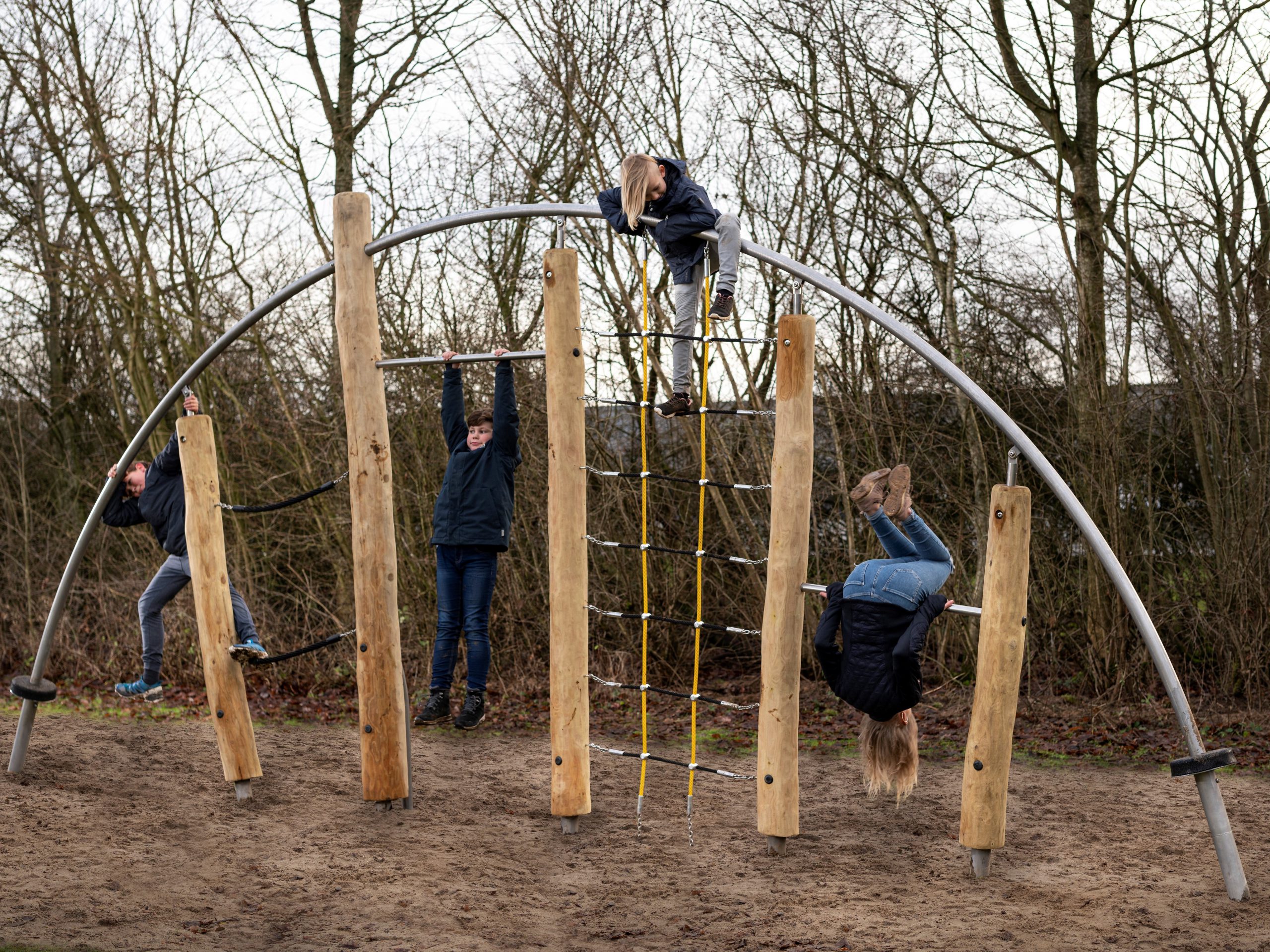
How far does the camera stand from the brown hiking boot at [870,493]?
478 cm

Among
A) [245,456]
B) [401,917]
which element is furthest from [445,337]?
[401,917]

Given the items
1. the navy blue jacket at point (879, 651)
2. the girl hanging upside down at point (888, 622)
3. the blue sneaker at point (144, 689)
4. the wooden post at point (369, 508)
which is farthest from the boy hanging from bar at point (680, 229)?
the blue sneaker at point (144, 689)

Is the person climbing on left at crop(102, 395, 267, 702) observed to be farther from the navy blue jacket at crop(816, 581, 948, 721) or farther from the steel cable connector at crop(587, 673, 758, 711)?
the navy blue jacket at crop(816, 581, 948, 721)

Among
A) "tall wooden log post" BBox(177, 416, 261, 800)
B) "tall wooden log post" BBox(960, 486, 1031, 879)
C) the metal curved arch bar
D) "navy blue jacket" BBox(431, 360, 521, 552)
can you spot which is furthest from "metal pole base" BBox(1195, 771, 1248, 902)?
"tall wooden log post" BBox(177, 416, 261, 800)

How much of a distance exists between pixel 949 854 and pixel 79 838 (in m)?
3.83

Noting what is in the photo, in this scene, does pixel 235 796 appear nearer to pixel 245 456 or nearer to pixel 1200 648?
pixel 245 456

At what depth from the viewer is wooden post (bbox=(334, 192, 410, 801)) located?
18.7 ft

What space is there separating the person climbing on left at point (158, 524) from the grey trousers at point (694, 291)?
2.59m

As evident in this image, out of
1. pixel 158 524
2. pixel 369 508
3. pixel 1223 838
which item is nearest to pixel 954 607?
pixel 1223 838

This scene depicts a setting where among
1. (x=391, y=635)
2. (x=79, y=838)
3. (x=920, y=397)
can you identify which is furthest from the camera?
(x=920, y=397)

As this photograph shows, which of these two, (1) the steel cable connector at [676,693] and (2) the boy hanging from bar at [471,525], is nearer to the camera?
(1) the steel cable connector at [676,693]

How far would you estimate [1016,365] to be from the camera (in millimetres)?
9234

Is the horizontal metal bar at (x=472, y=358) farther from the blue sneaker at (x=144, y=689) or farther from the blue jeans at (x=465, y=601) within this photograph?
the blue sneaker at (x=144, y=689)

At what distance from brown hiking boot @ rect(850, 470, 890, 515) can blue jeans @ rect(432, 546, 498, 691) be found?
2172mm
